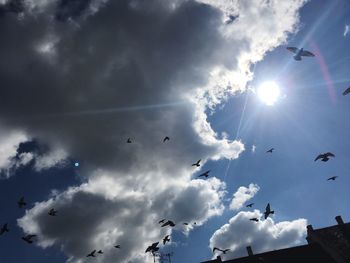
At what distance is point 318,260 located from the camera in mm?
27297

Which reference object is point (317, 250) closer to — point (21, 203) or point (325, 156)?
point (325, 156)

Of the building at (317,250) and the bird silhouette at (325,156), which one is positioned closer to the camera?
the bird silhouette at (325,156)

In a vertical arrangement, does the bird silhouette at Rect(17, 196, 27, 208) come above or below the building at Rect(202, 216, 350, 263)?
above

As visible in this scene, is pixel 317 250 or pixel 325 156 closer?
pixel 325 156

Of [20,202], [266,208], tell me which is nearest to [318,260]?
[266,208]

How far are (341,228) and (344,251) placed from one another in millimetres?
3005

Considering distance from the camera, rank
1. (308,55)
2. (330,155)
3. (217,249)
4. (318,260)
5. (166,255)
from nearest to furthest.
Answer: (308,55)
(330,155)
(217,249)
(318,260)
(166,255)

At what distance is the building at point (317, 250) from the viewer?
27047mm

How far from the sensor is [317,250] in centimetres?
2819

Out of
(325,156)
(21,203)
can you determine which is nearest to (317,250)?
(325,156)

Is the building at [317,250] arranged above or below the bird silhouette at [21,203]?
below

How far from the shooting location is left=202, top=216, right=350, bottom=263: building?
2705 cm

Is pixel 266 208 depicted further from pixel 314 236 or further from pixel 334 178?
pixel 314 236

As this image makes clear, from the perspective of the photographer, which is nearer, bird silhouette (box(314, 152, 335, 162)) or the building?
bird silhouette (box(314, 152, 335, 162))
